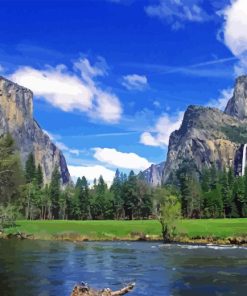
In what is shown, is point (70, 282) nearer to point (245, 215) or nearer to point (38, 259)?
point (38, 259)

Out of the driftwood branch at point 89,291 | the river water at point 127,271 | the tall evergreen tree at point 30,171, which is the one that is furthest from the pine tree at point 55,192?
the driftwood branch at point 89,291

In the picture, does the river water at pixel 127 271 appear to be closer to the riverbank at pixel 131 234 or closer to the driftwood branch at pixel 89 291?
the driftwood branch at pixel 89 291

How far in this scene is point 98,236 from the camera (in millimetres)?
95938

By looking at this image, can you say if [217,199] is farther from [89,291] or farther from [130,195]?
[89,291]

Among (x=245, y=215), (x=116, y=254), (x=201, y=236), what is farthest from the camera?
(x=245, y=215)

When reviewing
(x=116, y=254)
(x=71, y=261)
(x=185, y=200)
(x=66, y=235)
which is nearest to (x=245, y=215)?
(x=185, y=200)

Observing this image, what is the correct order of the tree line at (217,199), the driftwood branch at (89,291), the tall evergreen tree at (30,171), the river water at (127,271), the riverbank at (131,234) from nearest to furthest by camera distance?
the driftwood branch at (89,291) → the river water at (127,271) → the riverbank at (131,234) → the tree line at (217,199) → the tall evergreen tree at (30,171)

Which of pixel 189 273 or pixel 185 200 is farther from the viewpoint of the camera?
pixel 185 200

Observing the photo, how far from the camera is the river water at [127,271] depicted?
121ft

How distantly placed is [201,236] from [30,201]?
94316 mm

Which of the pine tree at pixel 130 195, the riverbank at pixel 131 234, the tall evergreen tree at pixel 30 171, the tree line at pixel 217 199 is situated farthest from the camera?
the tall evergreen tree at pixel 30 171

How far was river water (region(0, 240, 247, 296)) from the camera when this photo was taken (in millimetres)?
36938

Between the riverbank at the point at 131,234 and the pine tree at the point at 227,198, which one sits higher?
the pine tree at the point at 227,198

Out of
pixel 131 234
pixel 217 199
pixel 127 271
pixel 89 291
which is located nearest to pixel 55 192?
pixel 217 199
